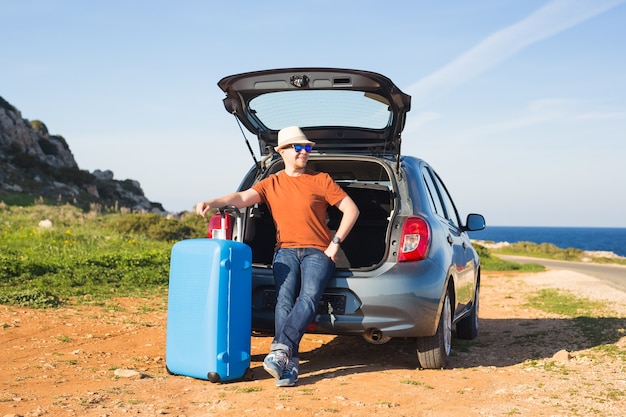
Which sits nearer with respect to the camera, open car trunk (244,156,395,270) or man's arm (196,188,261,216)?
man's arm (196,188,261,216)

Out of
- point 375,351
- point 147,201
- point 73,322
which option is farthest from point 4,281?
point 147,201

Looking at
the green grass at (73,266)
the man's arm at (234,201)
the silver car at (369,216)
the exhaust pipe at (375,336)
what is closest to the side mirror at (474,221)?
the silver car at (369,216)

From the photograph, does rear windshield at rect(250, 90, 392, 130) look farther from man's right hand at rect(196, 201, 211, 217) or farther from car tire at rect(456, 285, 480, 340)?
car tire at rect(456, 285, 480, 340)

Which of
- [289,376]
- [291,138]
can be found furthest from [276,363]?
[291,138]

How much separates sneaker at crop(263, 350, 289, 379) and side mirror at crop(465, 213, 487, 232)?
315 centimetres

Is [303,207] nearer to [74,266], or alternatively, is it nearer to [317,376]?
[317,376]

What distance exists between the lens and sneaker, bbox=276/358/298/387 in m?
5.17

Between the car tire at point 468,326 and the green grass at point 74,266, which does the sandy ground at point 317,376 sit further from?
the green grass at point 74,266

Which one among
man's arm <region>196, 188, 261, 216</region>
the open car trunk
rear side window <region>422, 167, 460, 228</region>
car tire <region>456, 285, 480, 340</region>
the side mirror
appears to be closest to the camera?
man's arm <region>196, 188, 261, 216</region>

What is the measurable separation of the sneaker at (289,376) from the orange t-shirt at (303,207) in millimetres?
938

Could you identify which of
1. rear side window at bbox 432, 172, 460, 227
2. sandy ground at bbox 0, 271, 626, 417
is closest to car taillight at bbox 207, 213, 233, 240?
sandy ground at bbox 0, 271, 626, 417

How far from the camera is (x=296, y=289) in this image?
5.71 meters

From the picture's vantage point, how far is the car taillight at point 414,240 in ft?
18.3

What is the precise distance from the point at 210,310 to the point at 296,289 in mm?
778
